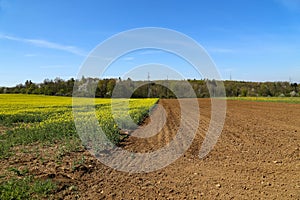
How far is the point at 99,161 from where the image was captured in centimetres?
744

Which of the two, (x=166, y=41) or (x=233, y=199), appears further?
(x=166, y=41)

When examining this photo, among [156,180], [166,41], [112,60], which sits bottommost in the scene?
[156,180]

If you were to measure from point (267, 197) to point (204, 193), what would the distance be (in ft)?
3.65

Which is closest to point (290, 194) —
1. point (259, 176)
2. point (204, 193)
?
point (259, 176)

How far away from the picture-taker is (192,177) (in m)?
5.80

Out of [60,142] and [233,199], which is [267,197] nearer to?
[233,199]

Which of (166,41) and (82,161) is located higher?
(166,41)

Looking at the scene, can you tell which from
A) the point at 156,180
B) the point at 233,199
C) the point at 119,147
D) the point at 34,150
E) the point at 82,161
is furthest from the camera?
the point at 119,147

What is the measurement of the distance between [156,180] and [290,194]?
264 cm

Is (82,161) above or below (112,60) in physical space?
below

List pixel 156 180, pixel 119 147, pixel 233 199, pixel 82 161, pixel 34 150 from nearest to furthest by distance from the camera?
pixel 233 199 → pixel 156 180 → pixel 82 161 → pixel 34 150 → pixel 119 147

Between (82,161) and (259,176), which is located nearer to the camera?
(259,176)

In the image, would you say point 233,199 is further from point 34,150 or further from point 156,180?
point 34,150

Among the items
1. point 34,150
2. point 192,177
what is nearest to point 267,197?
point 192,177
